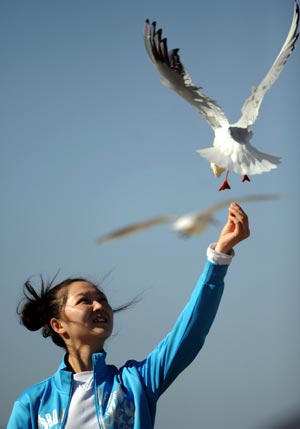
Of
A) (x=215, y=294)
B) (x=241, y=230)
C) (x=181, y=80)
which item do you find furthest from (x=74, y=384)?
(x=181, y=80)

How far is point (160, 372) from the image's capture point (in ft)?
6.23

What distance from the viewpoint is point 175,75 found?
314 cm

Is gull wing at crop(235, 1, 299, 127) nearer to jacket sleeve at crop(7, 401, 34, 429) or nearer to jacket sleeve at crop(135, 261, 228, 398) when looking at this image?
jacket sleeve at crop(135, 261, 228, 398)

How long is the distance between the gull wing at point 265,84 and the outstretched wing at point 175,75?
0.13m

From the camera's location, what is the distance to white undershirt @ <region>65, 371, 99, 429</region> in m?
1.90

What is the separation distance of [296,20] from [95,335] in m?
1.82

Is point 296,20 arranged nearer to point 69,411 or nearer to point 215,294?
point 215,294

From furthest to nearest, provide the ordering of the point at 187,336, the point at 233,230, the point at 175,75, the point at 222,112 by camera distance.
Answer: the point at 175,75, the point at 222,112, the point at 187,336, the point at 233,230

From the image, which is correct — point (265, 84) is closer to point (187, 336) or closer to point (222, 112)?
point (222, 112)

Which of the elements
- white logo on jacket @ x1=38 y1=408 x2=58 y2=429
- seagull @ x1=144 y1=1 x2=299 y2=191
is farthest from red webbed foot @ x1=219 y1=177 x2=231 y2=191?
white logo on jacket @ x1=38 y1=408 x2=58 y2=429

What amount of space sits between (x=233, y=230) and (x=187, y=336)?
11.6 inches

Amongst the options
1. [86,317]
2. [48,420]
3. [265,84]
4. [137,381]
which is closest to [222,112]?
[265,84]

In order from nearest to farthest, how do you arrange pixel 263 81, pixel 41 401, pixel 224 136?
pixel 41 401 < pixel 224 136 < pixel 263 81

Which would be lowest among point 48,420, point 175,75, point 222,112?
point 48,420
